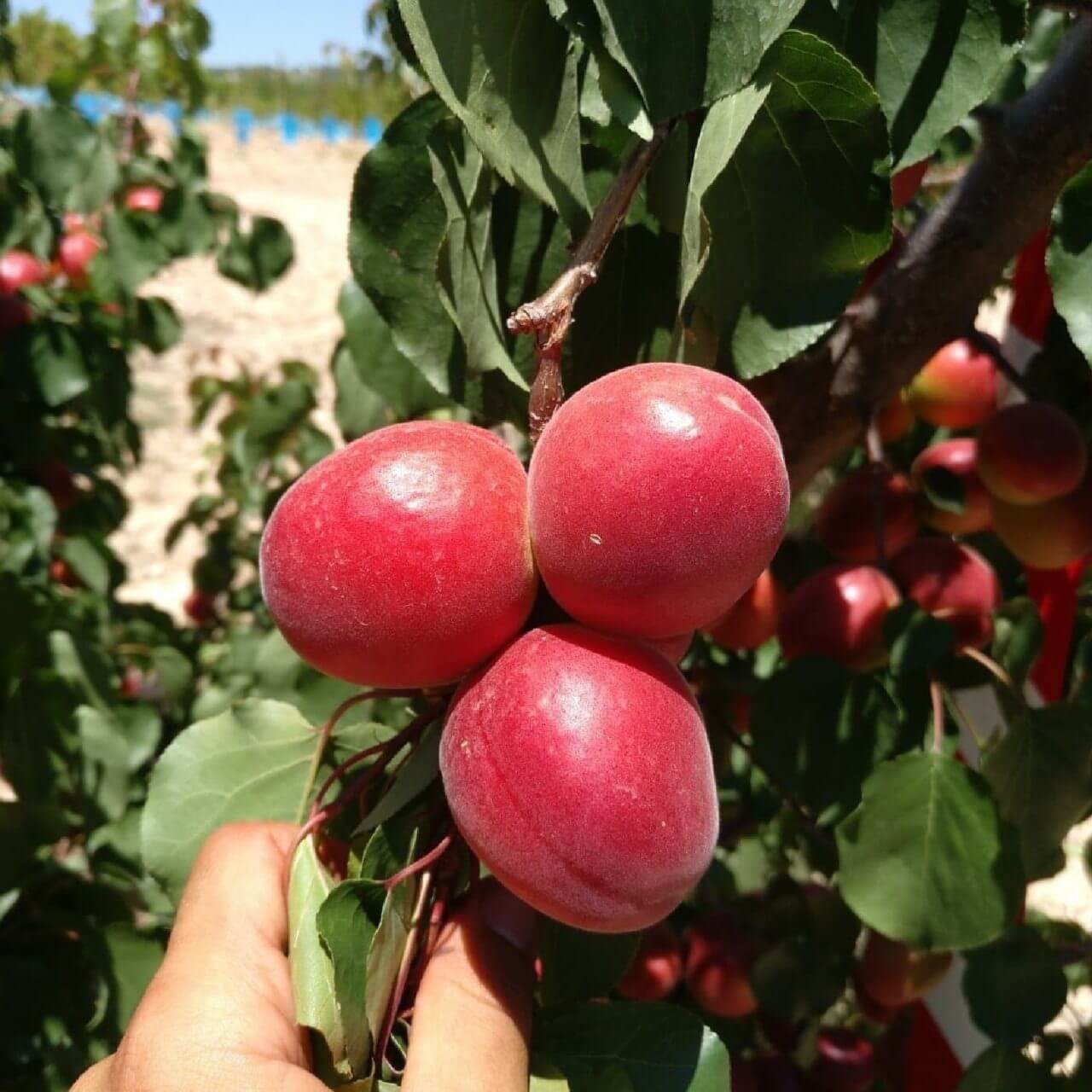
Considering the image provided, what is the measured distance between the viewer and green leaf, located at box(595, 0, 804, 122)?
459 millimetres

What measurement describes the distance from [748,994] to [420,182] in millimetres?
882

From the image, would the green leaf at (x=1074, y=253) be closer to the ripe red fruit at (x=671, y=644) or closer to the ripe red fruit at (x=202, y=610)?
the ripe red fruit at (x=671, y=644)

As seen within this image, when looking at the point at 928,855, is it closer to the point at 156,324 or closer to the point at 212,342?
the point at 156,324

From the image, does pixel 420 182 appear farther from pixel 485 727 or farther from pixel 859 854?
pixel 859 854

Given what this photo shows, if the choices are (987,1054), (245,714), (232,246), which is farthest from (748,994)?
Answer: (232,246)

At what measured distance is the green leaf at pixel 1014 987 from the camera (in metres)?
0.84

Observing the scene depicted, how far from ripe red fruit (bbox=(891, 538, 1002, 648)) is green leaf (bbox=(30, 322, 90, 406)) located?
1107 mm

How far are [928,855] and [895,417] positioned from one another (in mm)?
527

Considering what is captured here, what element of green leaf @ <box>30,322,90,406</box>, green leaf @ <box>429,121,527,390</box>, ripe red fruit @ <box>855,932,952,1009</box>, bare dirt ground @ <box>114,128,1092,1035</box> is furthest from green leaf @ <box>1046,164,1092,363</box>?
green leaf @ <box>30,322,90,406</box>

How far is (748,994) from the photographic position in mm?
1120

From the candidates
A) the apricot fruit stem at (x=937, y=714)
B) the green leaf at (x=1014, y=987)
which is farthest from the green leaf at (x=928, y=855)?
the green leaf at (x=1014, y=987)

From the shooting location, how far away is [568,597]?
50 centimetres

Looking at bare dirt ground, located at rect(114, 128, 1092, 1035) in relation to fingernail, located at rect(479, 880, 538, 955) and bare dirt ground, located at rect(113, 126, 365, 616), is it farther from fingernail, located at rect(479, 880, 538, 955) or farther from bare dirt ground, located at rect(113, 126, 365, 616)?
fingernail, located at rect(479, 880, 538, 955)

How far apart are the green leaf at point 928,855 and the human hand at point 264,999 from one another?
263 millimetres
